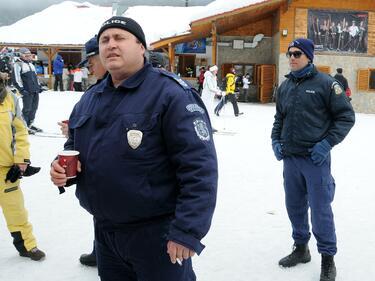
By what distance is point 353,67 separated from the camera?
67.6ft

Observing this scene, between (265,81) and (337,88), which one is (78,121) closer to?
(337,88)

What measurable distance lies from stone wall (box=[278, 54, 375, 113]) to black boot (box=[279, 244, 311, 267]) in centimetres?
1754

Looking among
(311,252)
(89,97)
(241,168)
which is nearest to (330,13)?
(241,168)

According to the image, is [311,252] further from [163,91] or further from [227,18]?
[227,18]

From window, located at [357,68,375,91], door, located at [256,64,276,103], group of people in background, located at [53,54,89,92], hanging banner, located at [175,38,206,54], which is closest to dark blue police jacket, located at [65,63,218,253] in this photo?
group of people in background, located at [53,54,89,92]

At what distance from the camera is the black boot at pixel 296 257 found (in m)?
3.54

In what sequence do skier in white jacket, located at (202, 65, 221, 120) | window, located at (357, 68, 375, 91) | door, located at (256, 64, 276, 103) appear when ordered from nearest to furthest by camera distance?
skier in white jacket, located at (202, 65, 221, 120) < window, located at (357, 68, 375, 91) < door, located at (256, 64, 276, 103)

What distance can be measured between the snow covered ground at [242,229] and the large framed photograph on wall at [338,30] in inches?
538

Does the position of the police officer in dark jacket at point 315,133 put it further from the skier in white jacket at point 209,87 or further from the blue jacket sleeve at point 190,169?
the skier in white jacket at point 209,87

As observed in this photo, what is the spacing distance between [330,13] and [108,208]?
2020 centimetres

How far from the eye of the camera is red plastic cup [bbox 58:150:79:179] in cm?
196

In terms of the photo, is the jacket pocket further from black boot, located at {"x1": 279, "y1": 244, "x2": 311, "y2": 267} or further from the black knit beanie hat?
black boot, located at {"x1": 279, "y1": 244, "x2": 311, "y2": 267}

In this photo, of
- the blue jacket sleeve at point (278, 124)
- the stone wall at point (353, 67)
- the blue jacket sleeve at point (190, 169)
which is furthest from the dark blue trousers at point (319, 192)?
the stone wall at point (353, 67)

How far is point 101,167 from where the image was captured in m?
1.92
